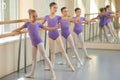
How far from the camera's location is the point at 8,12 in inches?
258

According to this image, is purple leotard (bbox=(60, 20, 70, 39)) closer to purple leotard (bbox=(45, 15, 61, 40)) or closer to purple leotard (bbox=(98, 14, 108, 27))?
purple leotard (bbox=(45, 15, 61, 40))

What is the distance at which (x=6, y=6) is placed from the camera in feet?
21.2

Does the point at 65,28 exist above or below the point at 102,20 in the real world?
below

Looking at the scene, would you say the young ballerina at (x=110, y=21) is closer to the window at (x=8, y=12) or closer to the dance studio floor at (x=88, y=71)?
the dance studio floor at (x=88, y=71)

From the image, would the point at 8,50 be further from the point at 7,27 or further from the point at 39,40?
the point at 7,27

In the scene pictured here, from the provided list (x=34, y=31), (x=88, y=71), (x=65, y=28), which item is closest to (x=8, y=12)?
(x=65, y=28)

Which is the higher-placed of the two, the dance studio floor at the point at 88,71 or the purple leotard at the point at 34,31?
the purple leotard at the point at 34,31

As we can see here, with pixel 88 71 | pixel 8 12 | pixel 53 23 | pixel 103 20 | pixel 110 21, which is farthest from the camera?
pixel 103 20

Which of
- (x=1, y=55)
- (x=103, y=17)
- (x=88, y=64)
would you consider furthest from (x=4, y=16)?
(x=103, y=17)

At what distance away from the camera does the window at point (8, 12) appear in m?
6.12

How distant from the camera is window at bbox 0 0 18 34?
6.12m

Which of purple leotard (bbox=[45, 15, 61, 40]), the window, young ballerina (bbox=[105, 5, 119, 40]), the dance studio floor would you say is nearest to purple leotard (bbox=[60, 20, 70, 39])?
purple leotard (bbox=[45, 15, 61, 40])

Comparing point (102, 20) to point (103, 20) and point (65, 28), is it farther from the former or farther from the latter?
point (65, 28)

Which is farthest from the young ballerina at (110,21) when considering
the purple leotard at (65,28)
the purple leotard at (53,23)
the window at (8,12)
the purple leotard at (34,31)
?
the purple leotard at (34,31)
